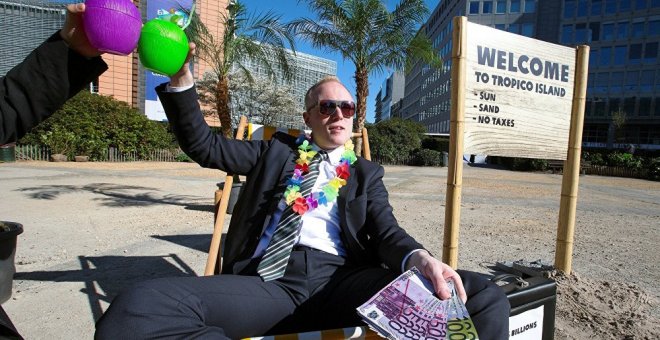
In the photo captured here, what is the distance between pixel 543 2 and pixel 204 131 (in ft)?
196

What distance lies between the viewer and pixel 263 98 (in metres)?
28.2

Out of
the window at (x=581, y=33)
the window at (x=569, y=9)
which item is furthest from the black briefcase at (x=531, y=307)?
the window at (x=569, y=9)

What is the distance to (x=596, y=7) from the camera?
47062mm

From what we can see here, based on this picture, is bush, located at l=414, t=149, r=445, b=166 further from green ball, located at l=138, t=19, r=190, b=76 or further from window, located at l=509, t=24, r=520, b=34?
window, located at l=509, t=24, r=520, b=34

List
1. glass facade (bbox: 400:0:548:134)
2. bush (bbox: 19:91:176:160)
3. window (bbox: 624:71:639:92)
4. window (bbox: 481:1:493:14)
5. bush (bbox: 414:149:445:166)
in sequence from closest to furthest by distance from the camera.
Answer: bush (bbox: 19:91:176:160) < bush (bbox: 414:149:445:166) < window (bbox: 624:71:639:92) < glass facade (bbox: 400:0:548:134) < window (bbox: 481:1:493:14)

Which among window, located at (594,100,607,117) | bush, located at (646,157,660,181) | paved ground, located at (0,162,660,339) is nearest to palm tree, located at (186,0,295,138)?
paved ground, located at (0,162,660,339)

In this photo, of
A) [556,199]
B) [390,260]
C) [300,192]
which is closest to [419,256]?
[390,260]

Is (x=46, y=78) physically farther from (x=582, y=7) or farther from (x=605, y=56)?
(x=582, y=7)

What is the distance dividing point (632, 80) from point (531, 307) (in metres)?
56.6

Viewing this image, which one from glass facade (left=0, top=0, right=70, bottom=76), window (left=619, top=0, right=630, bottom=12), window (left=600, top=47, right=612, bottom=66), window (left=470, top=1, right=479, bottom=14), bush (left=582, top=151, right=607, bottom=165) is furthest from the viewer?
window (left=470, top=1, right=479, bottom=14)

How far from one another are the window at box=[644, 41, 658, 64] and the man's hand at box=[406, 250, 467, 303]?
56693 millimetres

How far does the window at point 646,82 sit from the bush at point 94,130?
169 feet

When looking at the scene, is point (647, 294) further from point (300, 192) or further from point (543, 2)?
point (543, 2)

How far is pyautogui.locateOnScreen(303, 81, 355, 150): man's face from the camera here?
2.00 m
